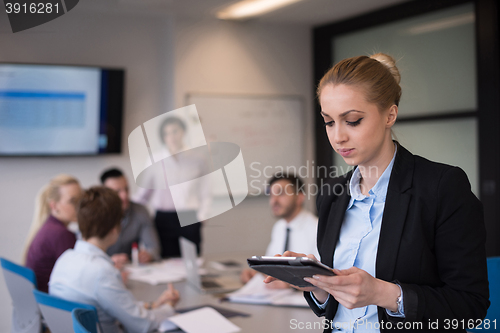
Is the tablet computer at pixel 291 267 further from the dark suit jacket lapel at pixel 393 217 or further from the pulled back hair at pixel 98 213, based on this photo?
the pulled back hair at pixel 98 213

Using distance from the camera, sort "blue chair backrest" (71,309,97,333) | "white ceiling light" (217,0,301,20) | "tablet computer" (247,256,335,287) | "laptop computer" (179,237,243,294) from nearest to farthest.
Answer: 1. "tablet computer" (247,256,335,287)
2. "blue chair backrest" (71,309,97,333)
3. "laptop computer" (179,237,243,294)
4. "white ceiling light" (217,0,301,20)

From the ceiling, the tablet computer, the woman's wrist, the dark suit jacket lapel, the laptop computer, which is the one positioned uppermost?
the ceiling

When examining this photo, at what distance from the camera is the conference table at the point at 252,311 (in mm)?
1809

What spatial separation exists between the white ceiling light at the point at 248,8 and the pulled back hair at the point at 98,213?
270 cm

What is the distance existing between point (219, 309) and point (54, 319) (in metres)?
0.71

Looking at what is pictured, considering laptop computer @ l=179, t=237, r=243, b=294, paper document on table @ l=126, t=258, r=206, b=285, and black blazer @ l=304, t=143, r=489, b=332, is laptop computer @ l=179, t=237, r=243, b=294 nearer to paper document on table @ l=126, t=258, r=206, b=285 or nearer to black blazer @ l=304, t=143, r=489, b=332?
paper document on table @ l=126, t=258, r=206, b=285

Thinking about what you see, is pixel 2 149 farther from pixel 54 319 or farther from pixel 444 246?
pixel 444 246

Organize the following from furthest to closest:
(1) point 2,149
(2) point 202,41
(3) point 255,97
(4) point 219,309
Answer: (3) point 255,97 → (2) point 202,41 → (1) point 2,149 → (4) point 219,309

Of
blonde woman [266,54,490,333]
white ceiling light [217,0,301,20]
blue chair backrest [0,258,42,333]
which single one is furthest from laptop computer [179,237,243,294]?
white ceiling light [217,0,301,20]

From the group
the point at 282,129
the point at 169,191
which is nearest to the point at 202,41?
the point at 282,129

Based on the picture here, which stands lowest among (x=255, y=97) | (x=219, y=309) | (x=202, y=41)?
(x=219, y=309)

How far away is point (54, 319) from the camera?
162 cm

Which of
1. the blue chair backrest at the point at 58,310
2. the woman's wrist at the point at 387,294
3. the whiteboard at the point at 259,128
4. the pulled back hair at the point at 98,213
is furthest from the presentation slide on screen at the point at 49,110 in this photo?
the woman's wrist at the point at 387,294

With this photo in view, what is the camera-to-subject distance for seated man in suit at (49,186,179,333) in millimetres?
1813
